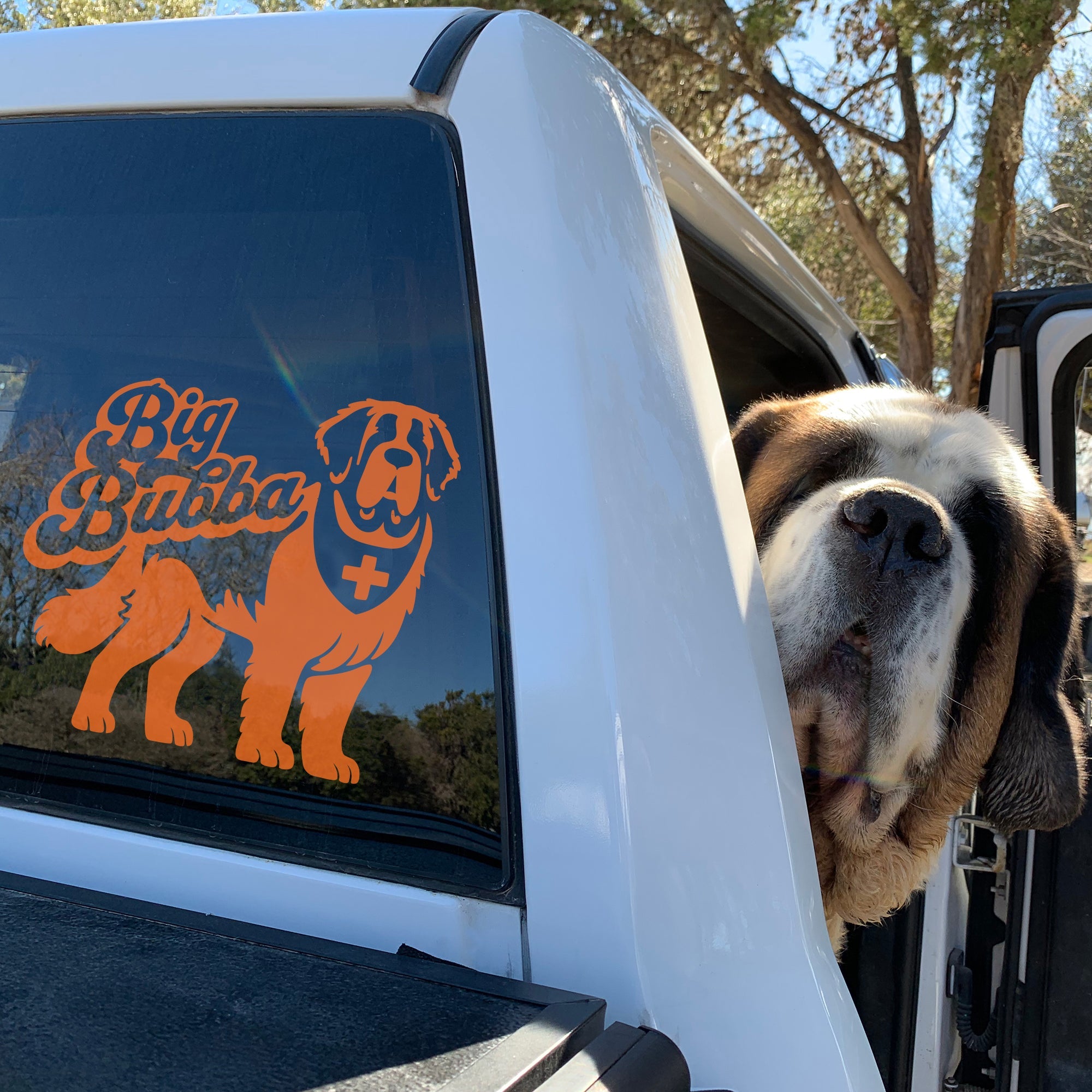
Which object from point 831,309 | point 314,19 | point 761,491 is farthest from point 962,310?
point 314,19

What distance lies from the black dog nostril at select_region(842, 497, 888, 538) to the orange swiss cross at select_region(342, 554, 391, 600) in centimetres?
79

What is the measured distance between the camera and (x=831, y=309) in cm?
308

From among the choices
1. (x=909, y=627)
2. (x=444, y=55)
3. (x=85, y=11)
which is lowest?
(x=909, y=627)

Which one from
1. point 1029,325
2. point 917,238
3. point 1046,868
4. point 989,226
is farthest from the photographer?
point 917,238

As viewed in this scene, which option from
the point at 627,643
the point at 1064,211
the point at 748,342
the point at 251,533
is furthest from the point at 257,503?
the point at 1064,211

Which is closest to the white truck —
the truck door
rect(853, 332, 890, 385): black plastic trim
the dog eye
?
the dog eye

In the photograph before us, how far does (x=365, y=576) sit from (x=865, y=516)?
2.70ft

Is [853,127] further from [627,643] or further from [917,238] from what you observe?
[627,643]

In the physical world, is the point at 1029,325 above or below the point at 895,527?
→ above

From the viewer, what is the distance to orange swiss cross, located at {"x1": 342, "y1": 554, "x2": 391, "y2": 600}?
115 cm

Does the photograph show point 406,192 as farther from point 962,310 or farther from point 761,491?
point 962,310

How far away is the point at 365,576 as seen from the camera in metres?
1.15

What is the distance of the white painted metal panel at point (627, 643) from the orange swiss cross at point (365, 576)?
148mm

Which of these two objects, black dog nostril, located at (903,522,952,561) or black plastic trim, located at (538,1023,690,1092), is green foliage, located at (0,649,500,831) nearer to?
black plastic trim, located at (538,1023,690,1092)
